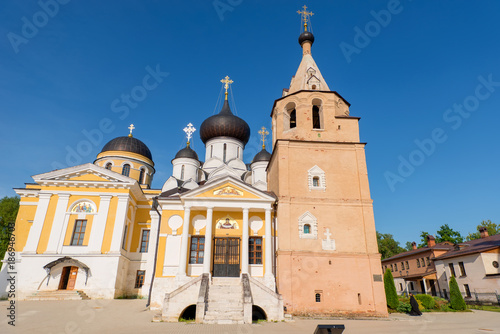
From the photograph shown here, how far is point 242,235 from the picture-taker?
18016 millimetres

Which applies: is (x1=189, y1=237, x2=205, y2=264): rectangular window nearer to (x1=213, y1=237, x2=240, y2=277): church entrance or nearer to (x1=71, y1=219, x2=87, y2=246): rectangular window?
(x1=213, y1=237, x2=240, y2=277): church entrance

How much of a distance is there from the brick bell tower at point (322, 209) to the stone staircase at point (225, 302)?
2.43m

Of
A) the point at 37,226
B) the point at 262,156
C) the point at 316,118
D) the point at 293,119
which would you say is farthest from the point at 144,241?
the point at 316,118

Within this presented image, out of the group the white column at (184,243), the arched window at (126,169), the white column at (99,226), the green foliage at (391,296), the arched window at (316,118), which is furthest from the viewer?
the arched window at (126,169)

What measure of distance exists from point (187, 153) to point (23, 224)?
15.4 meters

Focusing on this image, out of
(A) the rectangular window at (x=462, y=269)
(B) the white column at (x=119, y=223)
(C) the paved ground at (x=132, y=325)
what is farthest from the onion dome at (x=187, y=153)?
(A) the rectangular window at (x=462, y=269)

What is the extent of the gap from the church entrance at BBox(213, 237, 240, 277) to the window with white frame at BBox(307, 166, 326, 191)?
216 inches

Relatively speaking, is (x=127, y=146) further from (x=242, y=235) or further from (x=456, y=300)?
(x=456, y=300)

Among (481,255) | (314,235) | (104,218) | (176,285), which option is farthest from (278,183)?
(481,255)

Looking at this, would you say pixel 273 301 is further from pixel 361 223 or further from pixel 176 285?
pixel 361 223

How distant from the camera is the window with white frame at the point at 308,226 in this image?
1712 cm

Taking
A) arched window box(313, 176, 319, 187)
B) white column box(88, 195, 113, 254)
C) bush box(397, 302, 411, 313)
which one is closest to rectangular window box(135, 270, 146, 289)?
white column box(88, 195, 113, 254)

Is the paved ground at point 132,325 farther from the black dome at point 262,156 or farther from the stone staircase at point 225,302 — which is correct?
the black dome at point 262,156

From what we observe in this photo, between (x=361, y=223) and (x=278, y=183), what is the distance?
5165 mm
